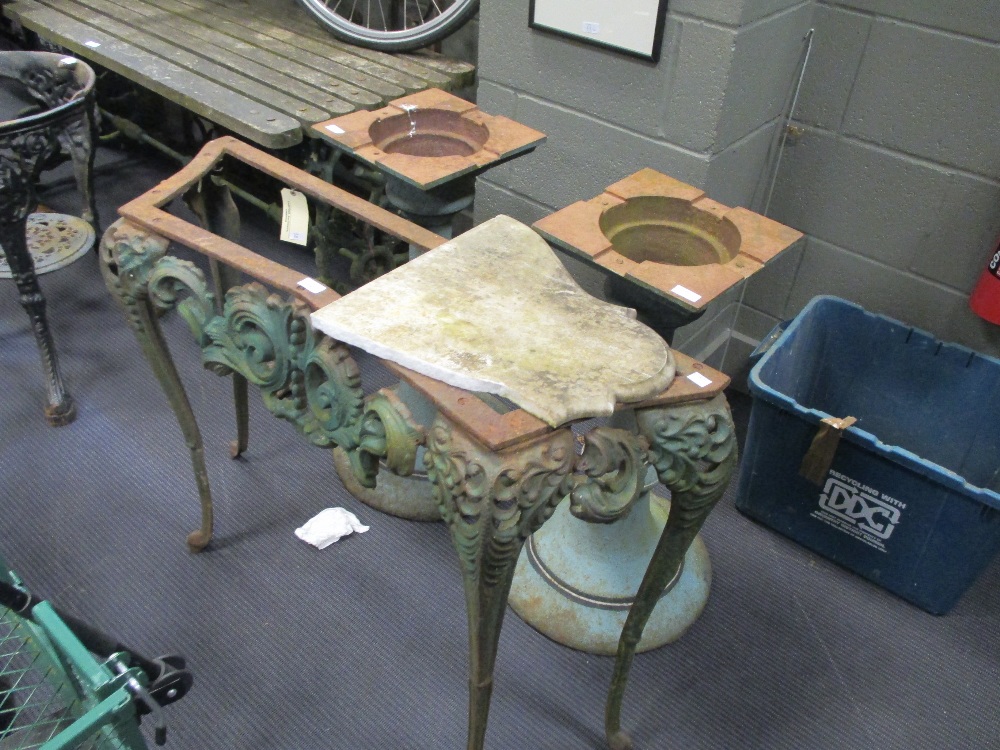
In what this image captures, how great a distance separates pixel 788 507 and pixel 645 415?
96 centimetres

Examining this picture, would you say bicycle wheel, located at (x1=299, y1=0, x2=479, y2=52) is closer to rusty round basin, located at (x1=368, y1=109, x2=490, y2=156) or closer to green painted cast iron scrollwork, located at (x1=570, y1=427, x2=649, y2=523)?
rusty round basin, located at (x1=368, y1=109, x2=490, y2=156)

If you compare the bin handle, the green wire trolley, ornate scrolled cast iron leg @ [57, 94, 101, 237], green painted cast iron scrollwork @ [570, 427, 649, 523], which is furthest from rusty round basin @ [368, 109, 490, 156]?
ornate scrolled cast iron leg @ [57, 94, 101, 237]

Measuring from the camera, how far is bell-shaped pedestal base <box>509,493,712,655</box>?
1567 millimetres

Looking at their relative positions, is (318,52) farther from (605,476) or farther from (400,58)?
(605,476)

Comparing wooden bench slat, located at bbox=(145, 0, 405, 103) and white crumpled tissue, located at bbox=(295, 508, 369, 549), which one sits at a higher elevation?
wooden bench slat, located at bbox=(145, 0, 405, 103)

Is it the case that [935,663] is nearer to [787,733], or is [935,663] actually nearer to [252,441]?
[787,733]

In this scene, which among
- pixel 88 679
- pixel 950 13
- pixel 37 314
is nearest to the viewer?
pixel 88 679

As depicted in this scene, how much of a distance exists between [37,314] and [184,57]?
927 millimetres

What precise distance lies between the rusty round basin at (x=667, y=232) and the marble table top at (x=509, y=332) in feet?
0.90

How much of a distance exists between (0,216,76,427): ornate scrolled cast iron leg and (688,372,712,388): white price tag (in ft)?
5.06

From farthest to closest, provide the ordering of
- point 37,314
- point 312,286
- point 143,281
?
point 37,314
point 143,281
point 312,286

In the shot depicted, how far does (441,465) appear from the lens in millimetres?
896

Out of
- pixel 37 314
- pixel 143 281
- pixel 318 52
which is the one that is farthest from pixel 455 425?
pixel 318 52

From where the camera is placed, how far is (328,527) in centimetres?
178
